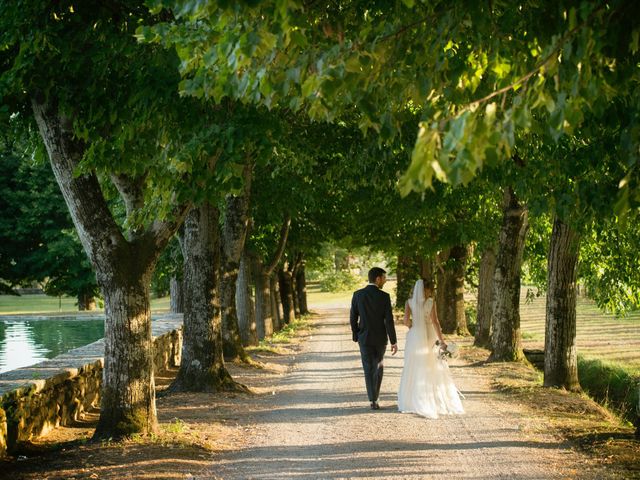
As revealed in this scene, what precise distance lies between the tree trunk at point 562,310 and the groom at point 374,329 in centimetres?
362

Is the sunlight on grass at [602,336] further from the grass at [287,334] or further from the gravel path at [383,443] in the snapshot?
the gravel path at [383,443]

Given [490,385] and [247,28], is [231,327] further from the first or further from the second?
[247,28]

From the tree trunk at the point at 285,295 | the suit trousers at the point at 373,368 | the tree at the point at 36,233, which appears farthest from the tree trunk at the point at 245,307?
the tree at the point at 36,233

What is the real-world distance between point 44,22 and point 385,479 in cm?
564

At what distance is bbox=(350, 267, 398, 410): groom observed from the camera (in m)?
12.4

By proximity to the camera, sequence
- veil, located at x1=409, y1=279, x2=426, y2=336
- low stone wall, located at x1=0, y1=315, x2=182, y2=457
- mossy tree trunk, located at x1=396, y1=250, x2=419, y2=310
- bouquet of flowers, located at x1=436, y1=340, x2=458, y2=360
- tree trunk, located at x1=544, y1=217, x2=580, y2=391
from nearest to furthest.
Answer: low stone wall, located at x1=0, y1=315, x2=182, y2=457 → bouquet of flowers, located at x1=436, y1=340, x2=458, y2=360 → veil, located at x1=409, y1=279, x2=426, y2=336 → tree trunk, located at x1=544, y1=217, x2=580, y2=391 → mossy tree trunk, located at x1=396, y1=250, x2=419, y2=310

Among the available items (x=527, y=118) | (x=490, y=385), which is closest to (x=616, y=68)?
(x=527, y=118)

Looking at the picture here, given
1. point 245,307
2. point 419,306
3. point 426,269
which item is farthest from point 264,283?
point 419,306

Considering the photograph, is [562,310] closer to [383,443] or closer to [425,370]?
[425,370]

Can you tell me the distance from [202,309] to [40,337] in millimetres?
14921

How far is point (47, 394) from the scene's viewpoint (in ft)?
34.4

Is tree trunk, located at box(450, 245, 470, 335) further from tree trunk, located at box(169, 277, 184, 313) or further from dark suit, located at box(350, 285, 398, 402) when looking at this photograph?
dark suit, located at box(350, 285, 398, 402)

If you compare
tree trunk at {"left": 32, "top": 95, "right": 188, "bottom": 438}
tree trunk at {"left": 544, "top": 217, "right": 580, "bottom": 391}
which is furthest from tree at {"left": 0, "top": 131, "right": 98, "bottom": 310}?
tree trunk at {"left": 32, "top": 95, "right": 188, "bottom": 438}

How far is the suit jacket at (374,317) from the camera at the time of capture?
12523 millimetres
